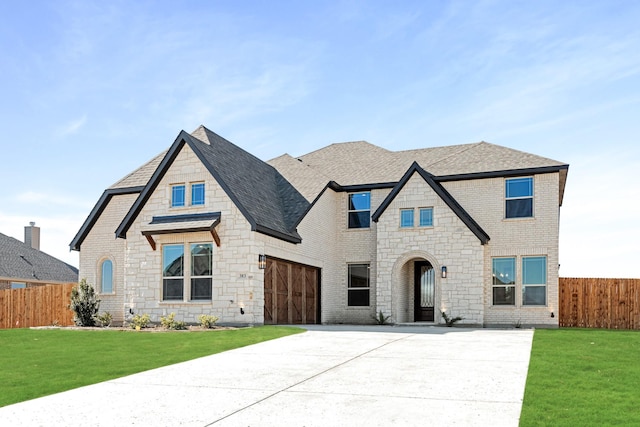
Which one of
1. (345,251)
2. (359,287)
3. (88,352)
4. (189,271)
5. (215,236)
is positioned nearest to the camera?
(88,352)

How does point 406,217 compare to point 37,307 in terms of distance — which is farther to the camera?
point 37,307

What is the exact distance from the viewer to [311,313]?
25875mm

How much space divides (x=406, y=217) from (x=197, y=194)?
811 cm

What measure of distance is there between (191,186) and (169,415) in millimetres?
15115

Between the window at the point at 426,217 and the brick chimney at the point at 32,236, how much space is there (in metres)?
31.9

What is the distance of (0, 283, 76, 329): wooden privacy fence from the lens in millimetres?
27125

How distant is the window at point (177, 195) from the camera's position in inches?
896

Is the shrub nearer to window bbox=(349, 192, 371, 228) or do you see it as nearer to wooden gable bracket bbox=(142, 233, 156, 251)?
wooden gable bracket bbox=(142, 233, 156, 251)

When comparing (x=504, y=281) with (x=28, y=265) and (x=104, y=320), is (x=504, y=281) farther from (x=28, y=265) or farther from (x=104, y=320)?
(x=28, y=265)

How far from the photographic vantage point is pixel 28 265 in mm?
40969

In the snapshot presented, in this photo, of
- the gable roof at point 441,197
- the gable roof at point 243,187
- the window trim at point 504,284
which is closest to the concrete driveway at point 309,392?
the gable roof at point 243,187

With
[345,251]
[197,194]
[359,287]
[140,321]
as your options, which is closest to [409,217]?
[345,251]

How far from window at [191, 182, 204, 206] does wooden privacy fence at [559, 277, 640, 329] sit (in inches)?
547

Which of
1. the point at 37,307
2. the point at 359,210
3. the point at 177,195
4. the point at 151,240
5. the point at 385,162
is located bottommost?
the point at 37,307
